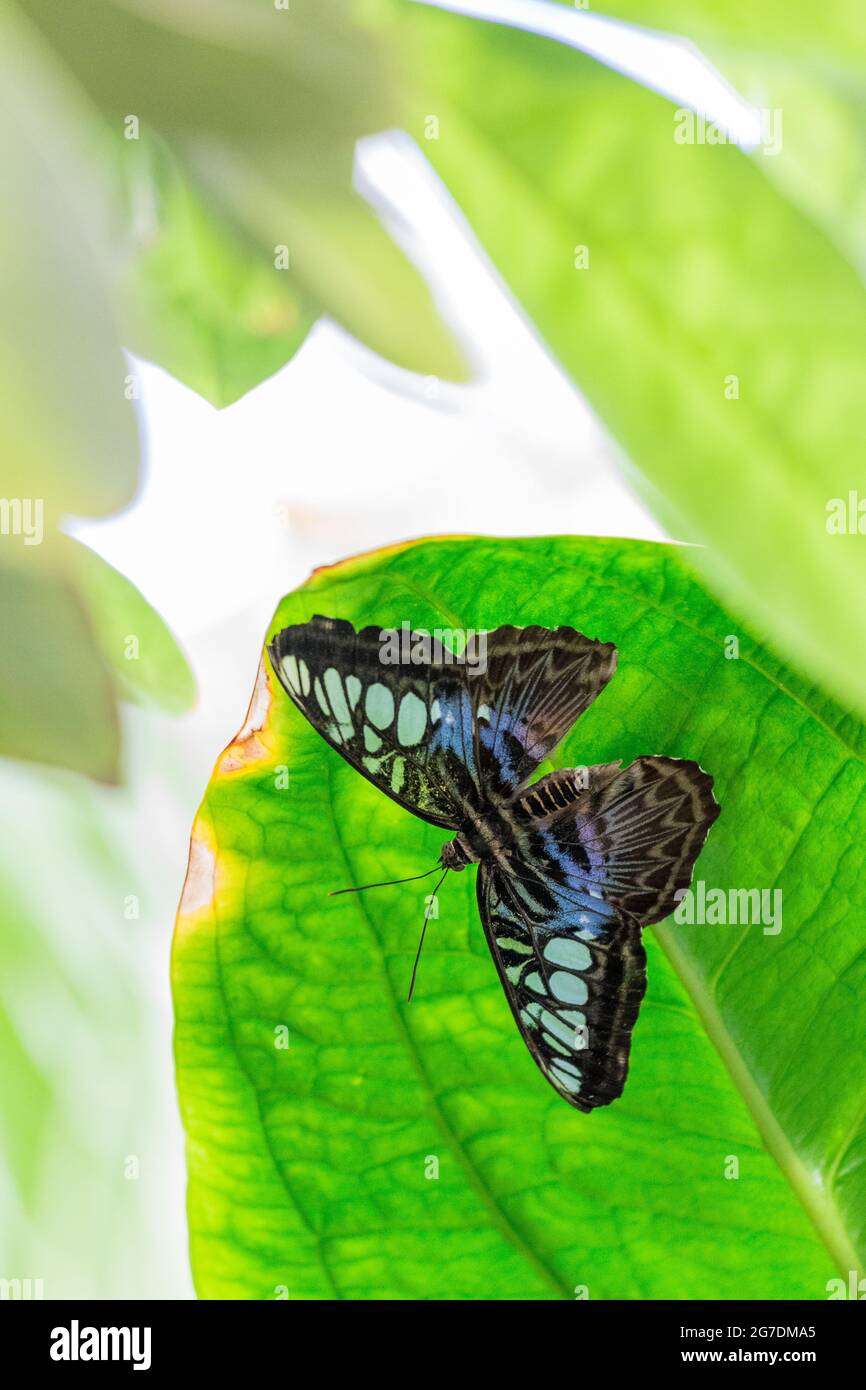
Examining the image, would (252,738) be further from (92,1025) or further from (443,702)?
(92,1025)

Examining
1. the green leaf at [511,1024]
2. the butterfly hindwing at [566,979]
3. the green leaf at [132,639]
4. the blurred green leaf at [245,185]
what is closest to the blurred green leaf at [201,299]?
the blurred green leaf at [245,185]

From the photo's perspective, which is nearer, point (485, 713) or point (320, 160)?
point (485, 713)

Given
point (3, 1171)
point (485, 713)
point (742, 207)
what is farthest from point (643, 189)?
point (3, 1171)

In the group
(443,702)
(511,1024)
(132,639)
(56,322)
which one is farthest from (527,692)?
(56,322)

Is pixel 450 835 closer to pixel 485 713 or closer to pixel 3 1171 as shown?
pixel 485 713
